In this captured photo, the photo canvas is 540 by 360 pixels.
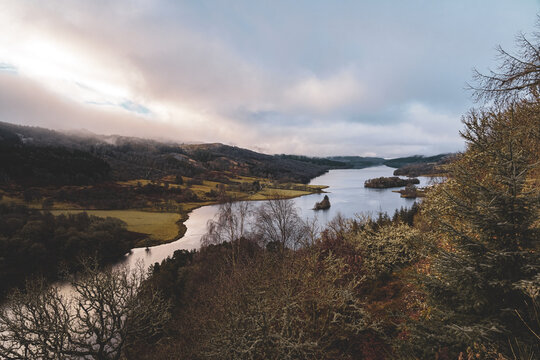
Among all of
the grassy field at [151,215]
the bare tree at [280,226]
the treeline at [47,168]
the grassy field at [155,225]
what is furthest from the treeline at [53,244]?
the treeline at [47,168]

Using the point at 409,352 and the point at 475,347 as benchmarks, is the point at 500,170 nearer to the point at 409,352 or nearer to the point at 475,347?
the point at 475,347

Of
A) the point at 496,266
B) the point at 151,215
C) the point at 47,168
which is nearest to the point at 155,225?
the point at 151,215

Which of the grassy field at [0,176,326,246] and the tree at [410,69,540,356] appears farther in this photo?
the grassy field at [0,176,326,246]

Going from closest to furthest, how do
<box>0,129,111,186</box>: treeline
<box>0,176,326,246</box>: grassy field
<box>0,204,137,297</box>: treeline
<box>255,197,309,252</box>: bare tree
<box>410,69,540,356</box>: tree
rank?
<box>410,69,540,356</box>: tree → <box>255,197,309,252</box>: bare tree → <box>0,204,137,297</box>: treeline → <box>0,176,326,246</box>: grassy field → <box>0,129,111,186</box>: treeline

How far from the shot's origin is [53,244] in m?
37.2

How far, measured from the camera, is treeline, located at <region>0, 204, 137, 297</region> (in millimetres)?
31625

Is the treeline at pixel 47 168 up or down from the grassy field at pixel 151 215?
up

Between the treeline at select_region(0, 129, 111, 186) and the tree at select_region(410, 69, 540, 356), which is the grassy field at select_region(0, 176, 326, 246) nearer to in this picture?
the treeline at select_region(0, 129, 111, 186)

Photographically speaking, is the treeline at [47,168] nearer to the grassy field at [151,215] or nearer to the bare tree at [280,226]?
the grassy field at [151,215]

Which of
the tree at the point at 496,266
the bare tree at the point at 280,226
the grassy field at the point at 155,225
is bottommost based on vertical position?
the grassy field at the point at 155,225

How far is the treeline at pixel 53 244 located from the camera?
31625 mm

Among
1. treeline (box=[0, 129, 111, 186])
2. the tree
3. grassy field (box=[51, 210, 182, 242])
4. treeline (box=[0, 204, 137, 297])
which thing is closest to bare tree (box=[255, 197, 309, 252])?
the tree

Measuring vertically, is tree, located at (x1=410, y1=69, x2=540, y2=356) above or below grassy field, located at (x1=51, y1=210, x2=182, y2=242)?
above

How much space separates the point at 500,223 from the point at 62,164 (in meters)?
138
